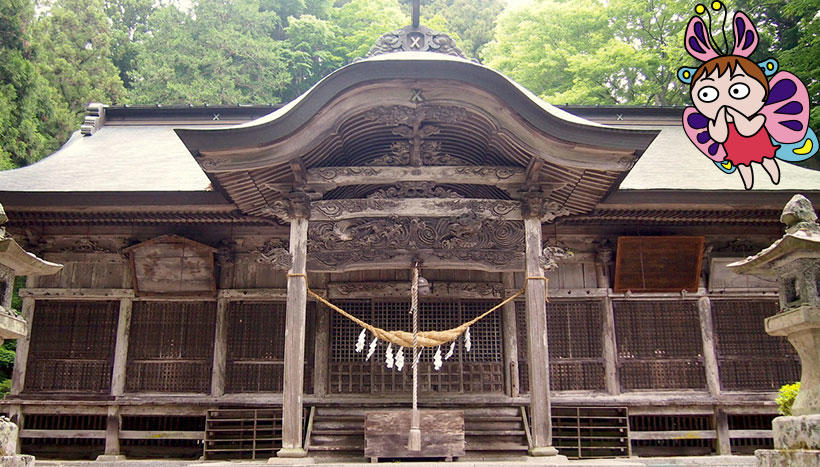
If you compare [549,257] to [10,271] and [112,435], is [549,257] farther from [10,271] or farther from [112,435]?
[112,435]

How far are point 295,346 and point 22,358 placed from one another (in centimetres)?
550

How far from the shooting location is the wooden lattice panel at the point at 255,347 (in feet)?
32.6

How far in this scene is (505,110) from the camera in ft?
24.9

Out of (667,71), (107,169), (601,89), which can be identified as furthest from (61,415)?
(667,71)

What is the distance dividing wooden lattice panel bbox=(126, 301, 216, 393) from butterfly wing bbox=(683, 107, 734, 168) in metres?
9.19

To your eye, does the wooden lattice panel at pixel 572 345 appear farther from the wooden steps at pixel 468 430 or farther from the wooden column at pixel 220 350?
the wooden column at pixel 220 350

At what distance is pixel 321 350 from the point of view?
389 inches

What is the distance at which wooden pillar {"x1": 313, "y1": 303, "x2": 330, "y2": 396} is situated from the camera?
9.74m

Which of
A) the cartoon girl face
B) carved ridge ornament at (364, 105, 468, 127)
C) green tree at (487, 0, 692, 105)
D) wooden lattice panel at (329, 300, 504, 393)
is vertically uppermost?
green tree at (487, 0, 692, 105)

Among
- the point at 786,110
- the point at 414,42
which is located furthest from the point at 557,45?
the point at 414,42

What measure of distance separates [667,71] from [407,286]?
17.6 m

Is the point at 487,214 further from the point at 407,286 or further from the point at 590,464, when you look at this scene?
the point at 590,464

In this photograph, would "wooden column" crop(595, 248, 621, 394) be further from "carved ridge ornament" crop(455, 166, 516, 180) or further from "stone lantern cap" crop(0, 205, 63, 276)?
"stone lantern cap" crop(0, 205, 63, 276)

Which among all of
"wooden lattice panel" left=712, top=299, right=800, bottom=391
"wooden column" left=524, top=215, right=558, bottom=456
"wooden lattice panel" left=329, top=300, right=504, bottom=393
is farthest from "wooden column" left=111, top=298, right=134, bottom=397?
"wooden lattice panel" left=712, top=299, right=800, bottom=391
